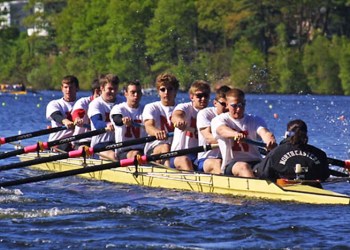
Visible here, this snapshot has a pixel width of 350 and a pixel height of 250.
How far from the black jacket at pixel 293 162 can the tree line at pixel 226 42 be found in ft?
185

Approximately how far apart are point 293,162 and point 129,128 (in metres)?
4.67

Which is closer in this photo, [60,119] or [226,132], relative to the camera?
[226,132]

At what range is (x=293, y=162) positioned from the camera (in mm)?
14125

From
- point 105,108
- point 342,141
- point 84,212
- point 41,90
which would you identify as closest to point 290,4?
point 41,90

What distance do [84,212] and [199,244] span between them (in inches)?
96.6

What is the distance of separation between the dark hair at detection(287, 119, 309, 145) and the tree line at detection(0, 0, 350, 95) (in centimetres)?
5666

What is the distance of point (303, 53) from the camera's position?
7769 cm

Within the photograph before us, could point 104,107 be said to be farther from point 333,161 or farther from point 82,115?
point 333,161

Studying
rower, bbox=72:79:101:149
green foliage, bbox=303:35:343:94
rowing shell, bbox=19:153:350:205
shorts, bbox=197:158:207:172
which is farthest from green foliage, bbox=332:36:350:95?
shorts, bbox=197:158:207:172

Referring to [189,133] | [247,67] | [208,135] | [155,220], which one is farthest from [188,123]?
[247,67]

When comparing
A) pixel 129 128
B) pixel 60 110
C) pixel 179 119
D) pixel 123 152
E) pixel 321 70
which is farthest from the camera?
pixel 321 70

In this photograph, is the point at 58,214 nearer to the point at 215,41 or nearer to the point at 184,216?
the point at 184,216

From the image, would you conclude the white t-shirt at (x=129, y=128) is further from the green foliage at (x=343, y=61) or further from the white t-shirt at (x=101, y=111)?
the green foliage at (x=343, y=61)

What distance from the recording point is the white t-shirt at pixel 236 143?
1519 centimetres
